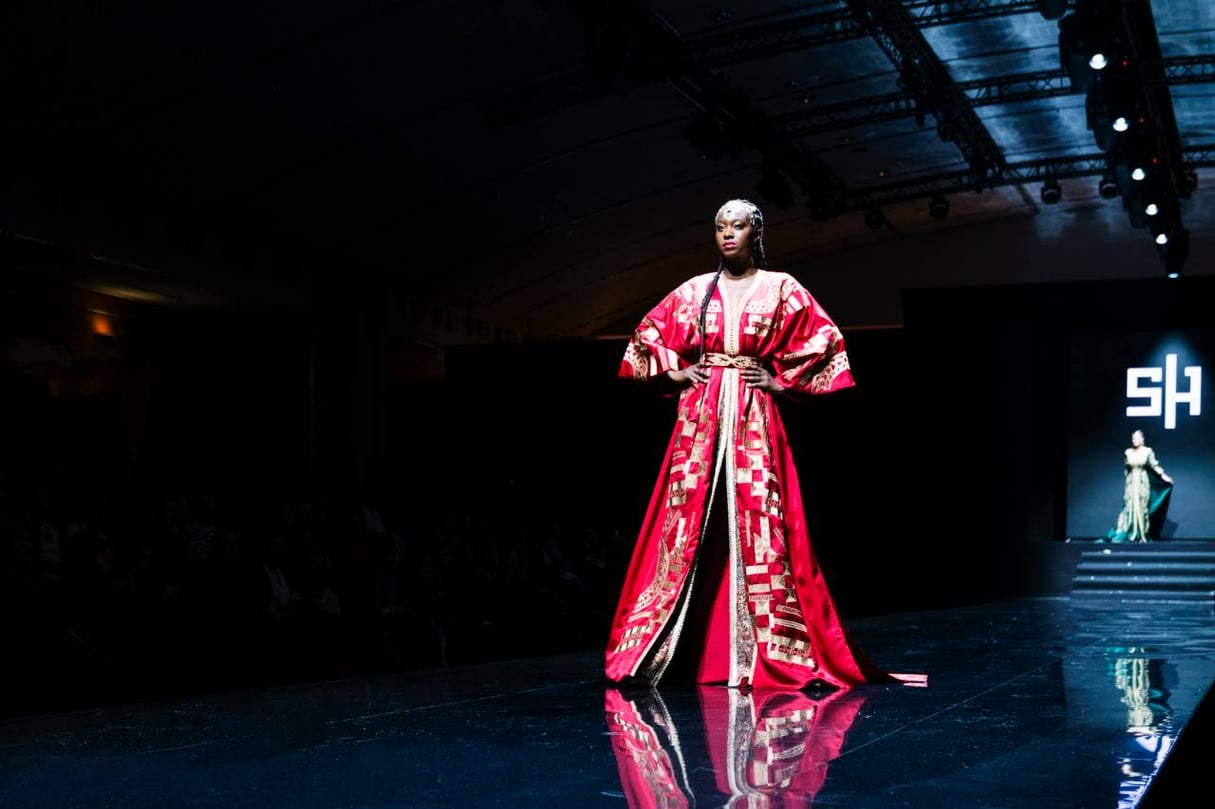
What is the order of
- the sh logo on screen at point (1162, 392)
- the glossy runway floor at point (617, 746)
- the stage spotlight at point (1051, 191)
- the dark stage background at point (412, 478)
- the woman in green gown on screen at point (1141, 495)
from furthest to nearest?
→ the stage spotlight at point (1051, 191), the sh logo on screen at point (1162, 392), the woman in green gown on screen at point (1141, 495), the dark stage background at point (412, 478), the glossy runway floor at point (617, 746)

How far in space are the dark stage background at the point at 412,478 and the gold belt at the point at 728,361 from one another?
90.1 inches

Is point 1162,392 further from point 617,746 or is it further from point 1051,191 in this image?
point 617,746

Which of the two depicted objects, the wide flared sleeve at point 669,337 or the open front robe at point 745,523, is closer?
the open front robe at point 745,523

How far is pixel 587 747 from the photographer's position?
2.29m

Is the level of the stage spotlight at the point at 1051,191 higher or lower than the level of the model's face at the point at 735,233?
higher

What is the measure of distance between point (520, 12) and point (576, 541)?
3.63 meters

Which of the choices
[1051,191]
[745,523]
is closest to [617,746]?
[745,523]

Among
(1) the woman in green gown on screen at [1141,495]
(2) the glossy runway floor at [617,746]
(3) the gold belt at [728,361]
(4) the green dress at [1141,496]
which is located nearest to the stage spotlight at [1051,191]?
(1) the woman in green gown on screen at [1141,495]

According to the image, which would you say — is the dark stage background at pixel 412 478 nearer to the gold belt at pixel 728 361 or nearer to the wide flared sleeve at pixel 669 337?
the wide flared sleeve at pixel 669 337

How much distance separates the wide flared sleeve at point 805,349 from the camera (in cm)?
323

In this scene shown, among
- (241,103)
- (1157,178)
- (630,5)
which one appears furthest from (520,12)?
(1157,178)

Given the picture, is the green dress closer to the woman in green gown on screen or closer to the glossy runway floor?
the woman in green gown on screen

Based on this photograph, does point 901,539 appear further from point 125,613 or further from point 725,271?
point 725,271

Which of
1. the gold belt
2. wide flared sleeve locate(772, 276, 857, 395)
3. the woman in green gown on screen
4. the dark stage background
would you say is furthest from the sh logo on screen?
the gold belt
